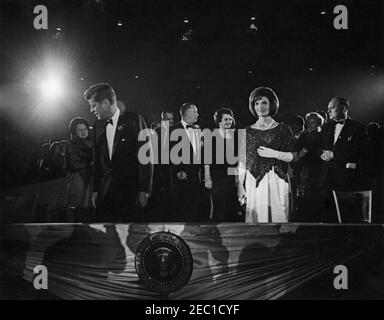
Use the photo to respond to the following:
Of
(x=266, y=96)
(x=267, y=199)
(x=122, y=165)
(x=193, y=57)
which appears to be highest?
(x=193, y=57)

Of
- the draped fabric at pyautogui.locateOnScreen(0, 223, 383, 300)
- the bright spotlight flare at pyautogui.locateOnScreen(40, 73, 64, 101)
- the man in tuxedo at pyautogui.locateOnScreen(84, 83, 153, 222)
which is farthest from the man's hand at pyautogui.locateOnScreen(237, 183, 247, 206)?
the bright spotlight flare at pyautogui.locateOnScreen(40, 73, 64, 101)

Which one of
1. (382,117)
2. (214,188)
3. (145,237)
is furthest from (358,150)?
(145,237)

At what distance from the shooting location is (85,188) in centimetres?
288

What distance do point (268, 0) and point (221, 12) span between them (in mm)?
296

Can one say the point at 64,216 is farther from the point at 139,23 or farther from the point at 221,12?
the point at 221,12

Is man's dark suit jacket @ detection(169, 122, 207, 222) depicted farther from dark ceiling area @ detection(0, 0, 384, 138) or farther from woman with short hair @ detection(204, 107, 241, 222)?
dark ceiling area @ detection(0, 0, 384, 138)

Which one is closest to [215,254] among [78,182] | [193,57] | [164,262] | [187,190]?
[164,262]

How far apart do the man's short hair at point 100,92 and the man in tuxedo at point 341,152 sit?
4.32ft

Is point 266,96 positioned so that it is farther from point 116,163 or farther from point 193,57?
point 116,163

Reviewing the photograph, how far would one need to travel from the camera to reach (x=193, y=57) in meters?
2.89

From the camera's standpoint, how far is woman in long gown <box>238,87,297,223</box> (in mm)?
2861

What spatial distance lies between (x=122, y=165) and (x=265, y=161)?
2.85 feet

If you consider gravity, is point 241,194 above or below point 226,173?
below

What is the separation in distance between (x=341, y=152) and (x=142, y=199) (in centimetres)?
124
